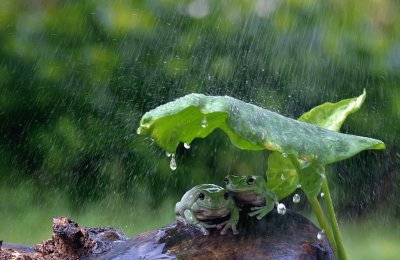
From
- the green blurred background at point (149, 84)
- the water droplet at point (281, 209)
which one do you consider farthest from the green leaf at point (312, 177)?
the green blurred background at point (149, 84)

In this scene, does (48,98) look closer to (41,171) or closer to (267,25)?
(41,171)

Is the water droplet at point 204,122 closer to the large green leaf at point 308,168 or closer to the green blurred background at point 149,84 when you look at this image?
the large green leaf at point 308,168

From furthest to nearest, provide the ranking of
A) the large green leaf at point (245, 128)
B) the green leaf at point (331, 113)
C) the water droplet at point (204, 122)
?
the green leaf at point (331, 113) → the water droplet at point (204, 122) → the large green leaf at point (245, 128)

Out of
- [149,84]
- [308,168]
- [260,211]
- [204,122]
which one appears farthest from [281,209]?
[149,84]

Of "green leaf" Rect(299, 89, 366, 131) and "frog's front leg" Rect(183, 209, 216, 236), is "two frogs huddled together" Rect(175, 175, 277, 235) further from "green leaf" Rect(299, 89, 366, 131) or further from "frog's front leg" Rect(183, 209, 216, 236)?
"green leaf" Rect(299, 89, 366, 131)

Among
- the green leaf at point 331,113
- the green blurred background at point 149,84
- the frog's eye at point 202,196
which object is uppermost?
the green leaf at point 331,113

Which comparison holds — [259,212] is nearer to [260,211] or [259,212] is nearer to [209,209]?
[260,211]

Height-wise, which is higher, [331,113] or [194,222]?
[331,113]
